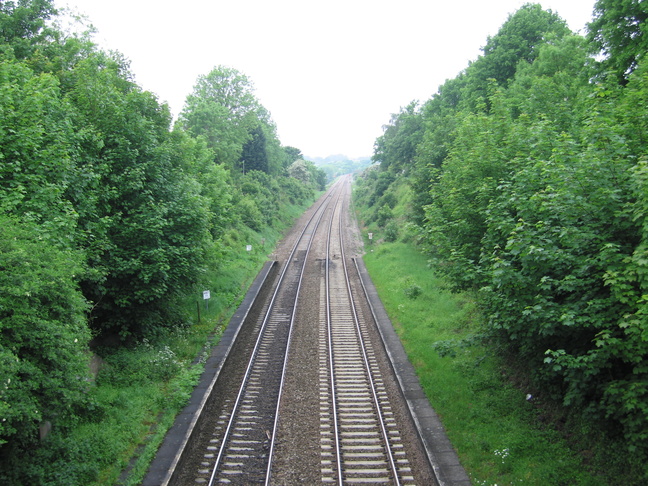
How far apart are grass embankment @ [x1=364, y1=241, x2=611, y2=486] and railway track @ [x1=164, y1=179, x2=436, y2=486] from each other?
3.97 feet

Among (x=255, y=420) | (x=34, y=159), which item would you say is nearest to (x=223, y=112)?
(x=34, y=159)

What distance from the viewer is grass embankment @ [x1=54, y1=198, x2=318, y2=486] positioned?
9203 mm

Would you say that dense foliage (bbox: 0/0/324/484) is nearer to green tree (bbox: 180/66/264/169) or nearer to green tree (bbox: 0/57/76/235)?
green tree (bbox: 0/57/76/235)

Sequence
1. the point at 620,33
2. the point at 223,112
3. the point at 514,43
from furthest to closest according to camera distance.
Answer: the point at 223,112 < the point at 514,43 < the point at 620,33

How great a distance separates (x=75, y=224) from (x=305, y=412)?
26.0ft

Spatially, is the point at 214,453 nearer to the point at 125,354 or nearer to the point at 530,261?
the point at 125,354

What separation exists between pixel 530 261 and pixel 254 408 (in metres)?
8.54

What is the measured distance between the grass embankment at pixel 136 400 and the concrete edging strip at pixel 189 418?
0.62ft

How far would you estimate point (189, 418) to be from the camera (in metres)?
11.5

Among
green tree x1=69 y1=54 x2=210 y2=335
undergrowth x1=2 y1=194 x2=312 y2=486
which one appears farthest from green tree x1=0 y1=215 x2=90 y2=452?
green tree x1=69 y1=54 x2=210 y2=335

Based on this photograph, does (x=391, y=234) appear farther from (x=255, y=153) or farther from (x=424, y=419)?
(x=255, y=153)

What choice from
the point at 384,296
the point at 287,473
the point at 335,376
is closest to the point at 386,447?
the point at 287,473

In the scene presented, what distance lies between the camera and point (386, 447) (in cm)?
1045

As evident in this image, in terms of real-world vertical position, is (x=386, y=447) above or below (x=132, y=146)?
below
